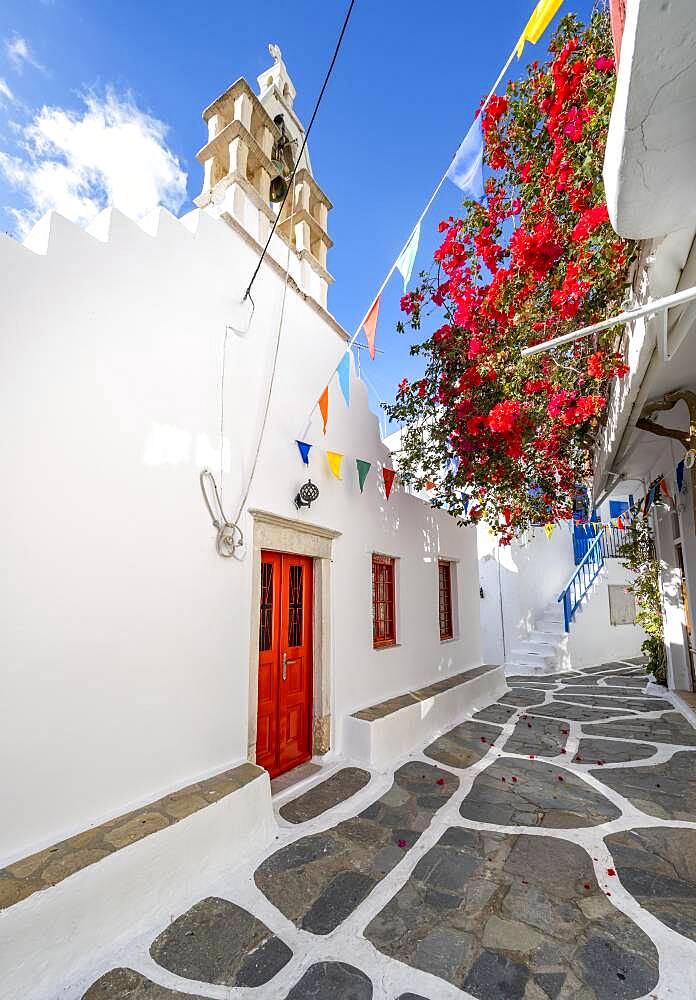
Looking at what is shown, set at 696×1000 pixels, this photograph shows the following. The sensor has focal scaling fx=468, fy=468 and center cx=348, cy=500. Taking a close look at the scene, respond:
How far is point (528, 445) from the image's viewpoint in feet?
17.5

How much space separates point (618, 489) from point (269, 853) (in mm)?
8693

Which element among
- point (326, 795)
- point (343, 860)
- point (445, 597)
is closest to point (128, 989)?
point (343, 860)

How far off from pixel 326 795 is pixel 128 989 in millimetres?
2275

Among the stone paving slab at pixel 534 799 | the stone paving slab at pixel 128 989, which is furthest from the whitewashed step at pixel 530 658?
the stone paving slab at pixel 128 989

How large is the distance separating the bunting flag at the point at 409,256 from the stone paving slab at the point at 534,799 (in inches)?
176

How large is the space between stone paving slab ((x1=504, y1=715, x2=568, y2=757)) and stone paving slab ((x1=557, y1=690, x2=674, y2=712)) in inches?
56.1

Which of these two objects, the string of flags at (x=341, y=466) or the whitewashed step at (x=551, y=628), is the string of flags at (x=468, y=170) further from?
the whitewashed step at (x=551, y=628)

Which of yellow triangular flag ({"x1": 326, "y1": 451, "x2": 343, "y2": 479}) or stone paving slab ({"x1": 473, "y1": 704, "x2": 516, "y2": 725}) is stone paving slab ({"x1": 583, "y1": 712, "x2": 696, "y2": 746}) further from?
yellow triangular flag ({"x1": 326, "y1": 451, "x2": 343, "y2": 479})

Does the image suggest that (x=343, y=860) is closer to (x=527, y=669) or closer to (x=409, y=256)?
(x=409, y=256)

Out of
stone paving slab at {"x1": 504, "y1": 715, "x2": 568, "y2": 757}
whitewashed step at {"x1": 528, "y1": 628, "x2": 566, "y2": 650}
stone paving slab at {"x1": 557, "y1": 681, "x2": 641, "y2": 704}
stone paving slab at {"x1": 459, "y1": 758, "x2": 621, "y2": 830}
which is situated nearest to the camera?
stone paving slab at {"x1": 459, "y1": 758, "x2": 621, "y2": 830}

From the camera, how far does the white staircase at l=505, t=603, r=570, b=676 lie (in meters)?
11.2

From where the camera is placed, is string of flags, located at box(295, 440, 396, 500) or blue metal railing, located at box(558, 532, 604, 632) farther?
blue metal railing, located at box(558, 532, 604, 632)

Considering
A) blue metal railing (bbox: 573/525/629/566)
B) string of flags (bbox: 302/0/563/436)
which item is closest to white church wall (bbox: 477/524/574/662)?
blue metal railing (bbox: 573/525/629/566)

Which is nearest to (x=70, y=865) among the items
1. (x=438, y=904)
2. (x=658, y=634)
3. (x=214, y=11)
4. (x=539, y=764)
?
(x=438, y=904)
